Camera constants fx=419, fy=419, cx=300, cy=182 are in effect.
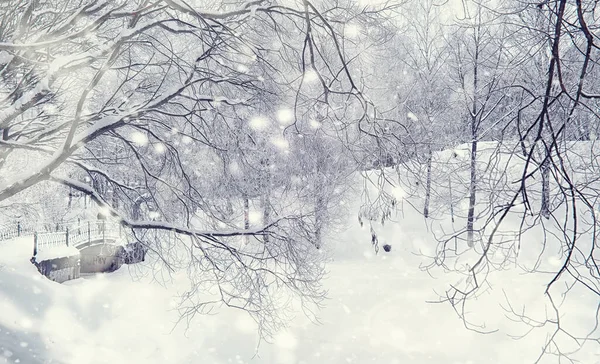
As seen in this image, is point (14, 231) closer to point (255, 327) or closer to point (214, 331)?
point (214, 331)

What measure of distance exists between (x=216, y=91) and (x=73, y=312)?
5307 millimetres

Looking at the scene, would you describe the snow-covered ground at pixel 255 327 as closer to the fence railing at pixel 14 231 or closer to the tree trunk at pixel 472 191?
the tree trunk at pixel 472 191

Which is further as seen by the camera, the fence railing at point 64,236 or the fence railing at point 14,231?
the fence railing at point 14,231

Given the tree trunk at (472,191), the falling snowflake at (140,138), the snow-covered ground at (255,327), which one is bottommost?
the snow-covered ground at (255,327)

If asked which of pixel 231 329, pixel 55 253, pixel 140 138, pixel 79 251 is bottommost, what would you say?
pixel 231 329

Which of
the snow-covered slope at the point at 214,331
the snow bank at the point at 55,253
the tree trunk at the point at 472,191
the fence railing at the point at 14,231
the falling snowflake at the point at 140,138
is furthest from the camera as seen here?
the fence railing at the point at 14,231

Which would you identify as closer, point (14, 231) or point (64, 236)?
point (64, 236)

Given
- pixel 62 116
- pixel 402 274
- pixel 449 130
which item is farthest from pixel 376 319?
pixel 449 130

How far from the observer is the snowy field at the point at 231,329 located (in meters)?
7.11

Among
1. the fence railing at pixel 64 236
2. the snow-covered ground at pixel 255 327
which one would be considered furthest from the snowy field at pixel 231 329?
the fence railing at pixel 64 236

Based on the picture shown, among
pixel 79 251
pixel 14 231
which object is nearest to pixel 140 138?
pixel 79 251

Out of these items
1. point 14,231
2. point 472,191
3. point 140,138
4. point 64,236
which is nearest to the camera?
point 140,138

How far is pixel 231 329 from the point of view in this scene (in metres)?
9.29

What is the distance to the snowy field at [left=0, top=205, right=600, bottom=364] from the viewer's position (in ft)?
23.3
